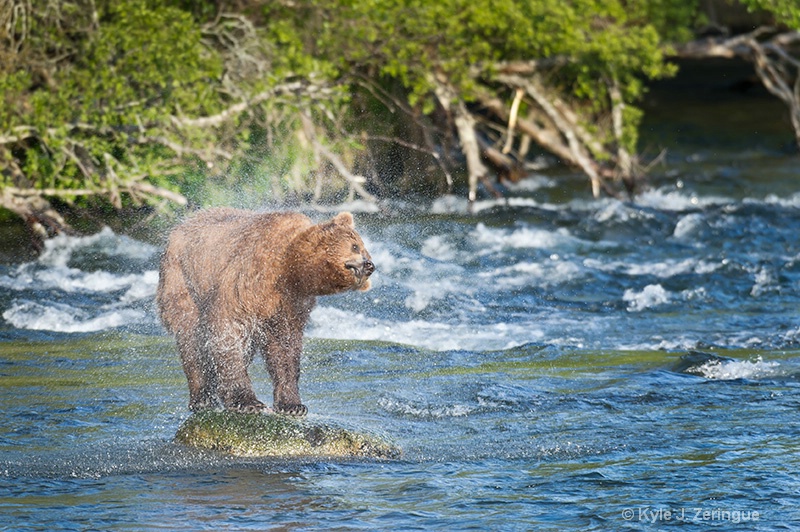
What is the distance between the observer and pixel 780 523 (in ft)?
19.5

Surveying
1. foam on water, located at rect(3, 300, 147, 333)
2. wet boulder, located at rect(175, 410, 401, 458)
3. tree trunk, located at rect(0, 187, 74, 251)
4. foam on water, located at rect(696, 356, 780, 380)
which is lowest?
foam on water, located at rect(696, 356, 780, 380)

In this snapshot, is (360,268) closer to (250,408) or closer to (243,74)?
(250,408)

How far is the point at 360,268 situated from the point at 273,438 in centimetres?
110

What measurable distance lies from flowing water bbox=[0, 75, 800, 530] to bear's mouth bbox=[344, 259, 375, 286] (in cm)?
102

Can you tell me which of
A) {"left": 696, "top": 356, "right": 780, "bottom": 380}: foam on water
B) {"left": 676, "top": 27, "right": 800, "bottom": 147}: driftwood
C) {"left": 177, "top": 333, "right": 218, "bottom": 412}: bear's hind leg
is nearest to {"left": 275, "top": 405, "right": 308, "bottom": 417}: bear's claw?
{"left": 177, "top": 333, "right": 218, "bottom": 412}: bear's hind leg

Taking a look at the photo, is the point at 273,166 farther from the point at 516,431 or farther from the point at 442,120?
the point at 516,431

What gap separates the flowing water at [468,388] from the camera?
6.17 metres

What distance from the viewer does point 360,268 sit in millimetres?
6234

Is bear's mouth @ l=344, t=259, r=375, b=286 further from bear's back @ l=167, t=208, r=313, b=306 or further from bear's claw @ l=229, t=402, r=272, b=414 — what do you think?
bear's claw @ l=229, t=402, r=272, b=414

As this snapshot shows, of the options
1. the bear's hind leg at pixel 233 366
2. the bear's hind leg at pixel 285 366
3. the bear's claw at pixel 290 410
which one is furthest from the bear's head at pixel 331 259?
the bear's claw at pixel 290 410

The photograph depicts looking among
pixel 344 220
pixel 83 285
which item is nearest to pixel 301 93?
pixel 83 285

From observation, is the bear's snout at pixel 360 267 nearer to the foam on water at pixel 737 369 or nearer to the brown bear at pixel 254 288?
the brown bear at pixel 254 288

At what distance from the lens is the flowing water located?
6.17m

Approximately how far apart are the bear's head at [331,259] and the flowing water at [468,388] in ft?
3.18
